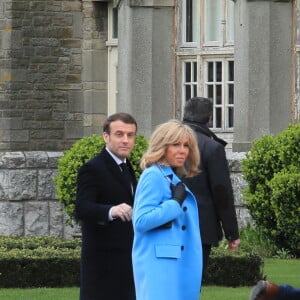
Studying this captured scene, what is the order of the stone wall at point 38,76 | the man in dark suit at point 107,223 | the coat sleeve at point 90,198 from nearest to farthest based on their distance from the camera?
1. the coat sleeve at point 90,198
2. the man in dark suit at point 107,223
3. the stone wall at point 38,76

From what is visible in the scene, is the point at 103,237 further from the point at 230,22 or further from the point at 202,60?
the point at 202,60

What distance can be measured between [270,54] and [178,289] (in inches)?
411

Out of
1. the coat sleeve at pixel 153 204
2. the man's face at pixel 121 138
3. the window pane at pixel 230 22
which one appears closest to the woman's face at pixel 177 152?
the coat sleeve at pixel 153 204

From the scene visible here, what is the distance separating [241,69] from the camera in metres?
19.0

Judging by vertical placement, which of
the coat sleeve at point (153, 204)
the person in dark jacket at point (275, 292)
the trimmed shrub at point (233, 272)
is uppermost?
the coat sleeve at point (153, 204)

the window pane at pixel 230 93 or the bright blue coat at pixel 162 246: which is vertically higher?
the window pane at pixel 230 93

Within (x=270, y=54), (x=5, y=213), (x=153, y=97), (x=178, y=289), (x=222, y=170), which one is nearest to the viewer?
(x=178, y=289)

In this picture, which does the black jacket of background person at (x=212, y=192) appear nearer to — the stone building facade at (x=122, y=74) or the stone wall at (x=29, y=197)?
the stone building facade at (x=122, y=74)

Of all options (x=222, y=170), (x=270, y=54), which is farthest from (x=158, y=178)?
(x=270, y=54)

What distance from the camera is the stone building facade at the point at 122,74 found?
18.8 meters

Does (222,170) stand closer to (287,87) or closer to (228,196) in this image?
(228,196)

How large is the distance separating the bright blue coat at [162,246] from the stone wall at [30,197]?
1314cm

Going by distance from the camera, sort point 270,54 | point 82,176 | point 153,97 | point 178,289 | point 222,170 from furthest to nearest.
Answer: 1. point 153,97
2. point 270,54
3. point 222,170
4. point 82,176
5. point 178,289

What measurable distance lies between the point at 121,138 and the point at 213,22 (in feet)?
34.8
